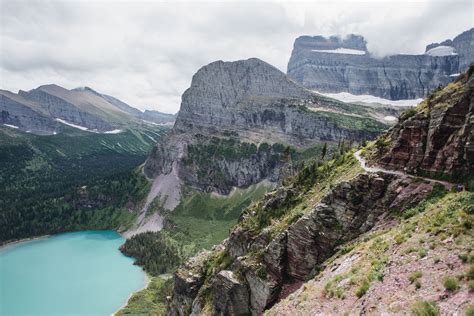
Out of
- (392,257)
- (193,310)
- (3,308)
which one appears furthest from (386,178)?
(3,308)

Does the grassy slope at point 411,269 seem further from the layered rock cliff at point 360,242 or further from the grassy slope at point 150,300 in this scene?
the grassy slope at point 150,300

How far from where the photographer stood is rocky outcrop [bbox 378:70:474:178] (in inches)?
1299

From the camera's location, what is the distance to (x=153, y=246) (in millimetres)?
195125

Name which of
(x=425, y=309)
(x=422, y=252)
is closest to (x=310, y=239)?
(x=422, y=252)

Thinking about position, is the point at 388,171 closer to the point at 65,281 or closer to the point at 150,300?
the point at 150,300

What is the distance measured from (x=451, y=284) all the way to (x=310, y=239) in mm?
23833

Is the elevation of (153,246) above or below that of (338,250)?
below

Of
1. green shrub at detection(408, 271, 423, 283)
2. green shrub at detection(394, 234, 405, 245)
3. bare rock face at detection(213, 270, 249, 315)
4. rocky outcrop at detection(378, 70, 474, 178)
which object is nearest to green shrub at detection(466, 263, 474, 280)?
green shrub at detection(408, 271, 423, 283)

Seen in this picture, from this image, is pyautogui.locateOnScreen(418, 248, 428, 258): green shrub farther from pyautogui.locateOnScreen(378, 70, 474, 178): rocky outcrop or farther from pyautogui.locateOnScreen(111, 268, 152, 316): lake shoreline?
pyautogui.locateOnScreen(111, 268, 152, 316): lake shoreline

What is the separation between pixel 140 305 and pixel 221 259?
253 feet

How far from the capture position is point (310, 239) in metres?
42.1

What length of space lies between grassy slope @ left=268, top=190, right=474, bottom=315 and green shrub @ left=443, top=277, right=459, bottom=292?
0.15 feet

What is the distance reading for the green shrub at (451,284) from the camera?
18.5m

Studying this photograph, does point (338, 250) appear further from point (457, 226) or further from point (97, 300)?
point (97, 300)
